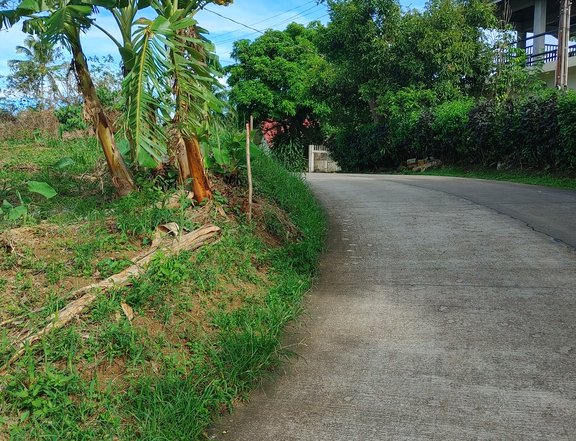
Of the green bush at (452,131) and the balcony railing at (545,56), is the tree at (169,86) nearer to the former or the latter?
the green bush at (452,131)

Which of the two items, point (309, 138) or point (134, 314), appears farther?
point (309, 138)

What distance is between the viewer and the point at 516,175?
15547 millimetres

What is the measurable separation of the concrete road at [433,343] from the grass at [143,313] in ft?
0.93

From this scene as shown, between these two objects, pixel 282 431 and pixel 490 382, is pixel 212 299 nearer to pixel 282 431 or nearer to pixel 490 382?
pixel 282 431

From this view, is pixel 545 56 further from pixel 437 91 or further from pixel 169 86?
pixel 169 86

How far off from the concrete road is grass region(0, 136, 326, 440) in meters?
0.28

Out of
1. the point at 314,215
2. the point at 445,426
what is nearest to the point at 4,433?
the point at 445,426

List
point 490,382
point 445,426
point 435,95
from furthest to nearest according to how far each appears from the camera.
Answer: point 435,95 < point 490,382 < point 445,426

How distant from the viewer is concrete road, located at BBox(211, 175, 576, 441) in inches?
124

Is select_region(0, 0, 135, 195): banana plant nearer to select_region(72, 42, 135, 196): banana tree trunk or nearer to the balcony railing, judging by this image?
select_region(72, 42, 135, 196): banana tree trunk

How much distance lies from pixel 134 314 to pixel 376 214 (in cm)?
539

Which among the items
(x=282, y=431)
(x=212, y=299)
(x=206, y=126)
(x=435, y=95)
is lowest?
(x=282, y=431)

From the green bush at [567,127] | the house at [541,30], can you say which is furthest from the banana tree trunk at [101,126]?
the house at [541,30]

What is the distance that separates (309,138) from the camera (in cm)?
3216
